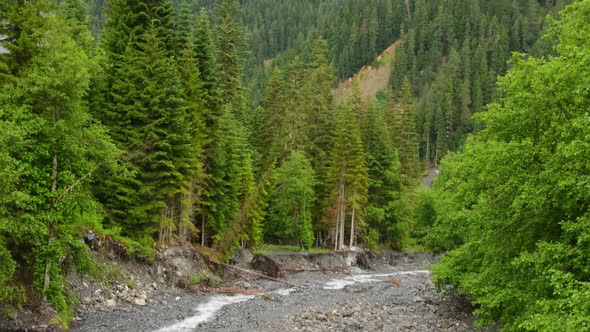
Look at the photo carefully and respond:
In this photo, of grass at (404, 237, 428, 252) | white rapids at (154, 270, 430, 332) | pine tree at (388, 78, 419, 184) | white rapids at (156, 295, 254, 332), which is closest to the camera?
white rapids at (156, 295, 254, 332)

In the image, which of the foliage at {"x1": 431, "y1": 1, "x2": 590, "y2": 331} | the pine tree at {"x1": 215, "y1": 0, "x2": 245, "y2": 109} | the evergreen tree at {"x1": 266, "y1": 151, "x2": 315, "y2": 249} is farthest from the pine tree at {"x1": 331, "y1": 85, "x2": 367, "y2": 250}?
the foliage at {"x1": 431, "y1": 1, "x2": 590, "y2": 331}

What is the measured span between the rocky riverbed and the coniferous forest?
2350mm

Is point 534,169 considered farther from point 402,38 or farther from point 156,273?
point 402,38

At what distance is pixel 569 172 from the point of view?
12234 mm

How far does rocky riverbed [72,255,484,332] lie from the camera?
72.7 feet

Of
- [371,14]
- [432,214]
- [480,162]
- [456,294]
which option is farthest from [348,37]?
[480,162]

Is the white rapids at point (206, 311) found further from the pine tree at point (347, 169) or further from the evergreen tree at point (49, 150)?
the pine tree at point (347, 169)

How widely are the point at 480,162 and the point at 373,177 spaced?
42.1 meters

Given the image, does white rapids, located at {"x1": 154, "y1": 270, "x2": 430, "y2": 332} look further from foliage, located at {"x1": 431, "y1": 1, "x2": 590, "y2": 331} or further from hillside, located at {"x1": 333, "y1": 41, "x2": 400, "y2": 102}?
hillside, located at {"x1": 333, "y1": 41, "x2": 400, "y2": 102}

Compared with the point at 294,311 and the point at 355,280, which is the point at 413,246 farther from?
the point at 294,311

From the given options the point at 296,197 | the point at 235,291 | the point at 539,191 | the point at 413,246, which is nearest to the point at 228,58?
the point at 296,197

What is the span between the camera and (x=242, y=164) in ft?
150

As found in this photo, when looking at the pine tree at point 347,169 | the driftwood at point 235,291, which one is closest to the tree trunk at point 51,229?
the driftwood at point 235,291

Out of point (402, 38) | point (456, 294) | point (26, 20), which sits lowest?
point (456, 294)
